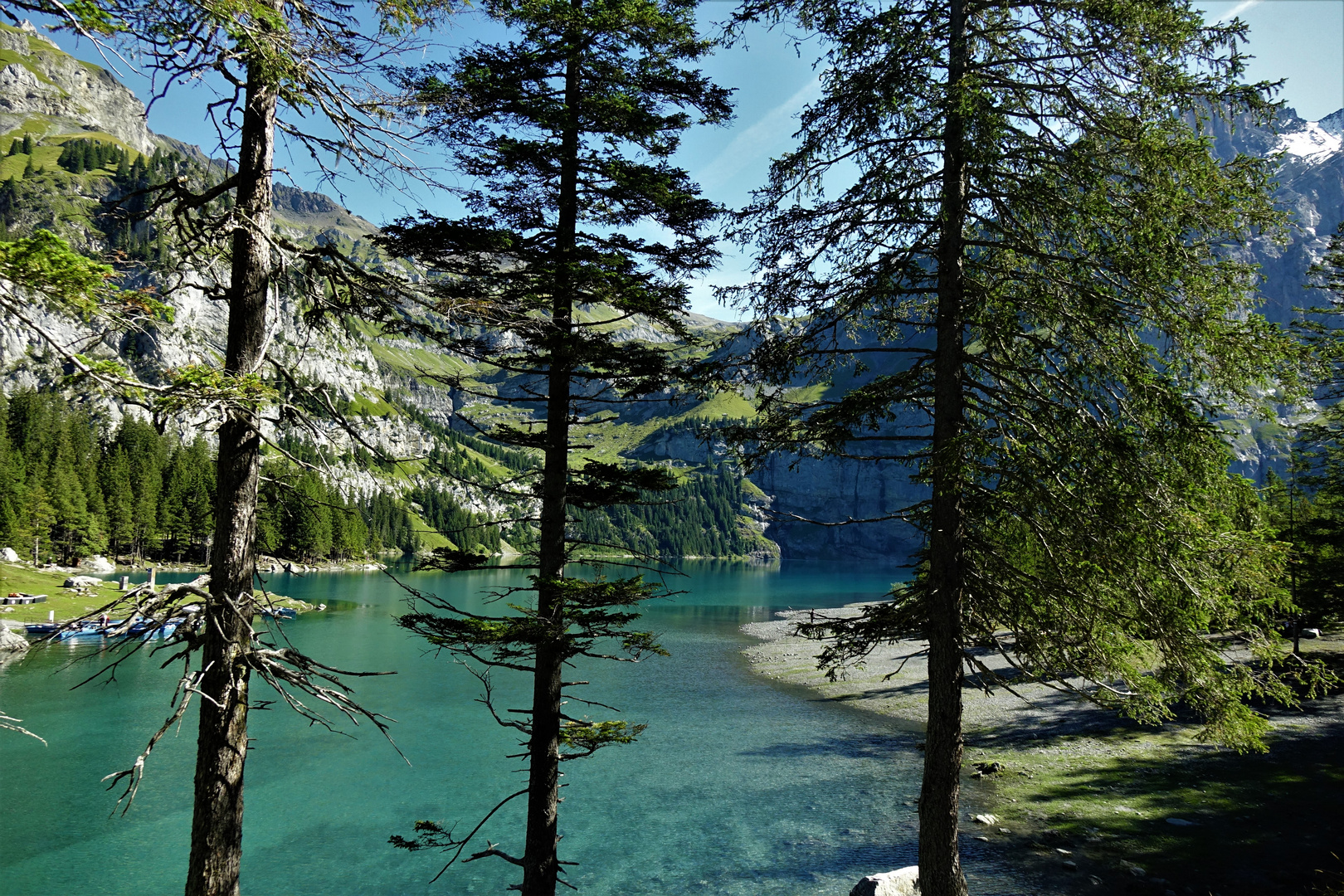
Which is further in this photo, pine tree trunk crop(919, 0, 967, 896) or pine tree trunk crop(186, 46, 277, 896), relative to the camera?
pine tree trunk crop(919, 0, 967, 896)

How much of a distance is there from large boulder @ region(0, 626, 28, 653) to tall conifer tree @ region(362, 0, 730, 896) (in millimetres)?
42060

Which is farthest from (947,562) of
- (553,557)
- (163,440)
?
(163,440)

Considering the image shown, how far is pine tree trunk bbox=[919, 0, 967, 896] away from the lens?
8.49 m

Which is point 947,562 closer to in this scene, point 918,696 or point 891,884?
point 891,884

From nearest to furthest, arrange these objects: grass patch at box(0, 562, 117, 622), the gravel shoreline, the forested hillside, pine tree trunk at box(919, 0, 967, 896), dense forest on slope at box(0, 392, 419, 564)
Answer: the forested hillside
pine tree trunk at box(919, 0, 967, 896)
the gravel shoreline
grass patch at box(0, 562, 117, 622)
dense forest on slope at box(0, 392, 419, 564)

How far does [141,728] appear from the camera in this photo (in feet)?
91.3

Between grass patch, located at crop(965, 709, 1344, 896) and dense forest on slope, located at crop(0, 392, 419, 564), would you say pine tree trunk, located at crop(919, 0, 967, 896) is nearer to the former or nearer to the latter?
grass patch, located at crop(965, 709, 1344, 896)

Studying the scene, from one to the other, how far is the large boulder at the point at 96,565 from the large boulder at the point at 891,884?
274 ft

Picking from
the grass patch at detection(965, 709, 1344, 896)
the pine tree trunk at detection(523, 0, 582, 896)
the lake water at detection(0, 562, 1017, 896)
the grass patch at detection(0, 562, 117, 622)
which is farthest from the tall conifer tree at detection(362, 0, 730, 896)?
the grass patch at detection(0, 562, 117, 622)

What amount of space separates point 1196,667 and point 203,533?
94.8 metres

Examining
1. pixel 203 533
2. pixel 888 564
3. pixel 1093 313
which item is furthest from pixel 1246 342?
pixel 888 564

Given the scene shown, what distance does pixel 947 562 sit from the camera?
875 cm

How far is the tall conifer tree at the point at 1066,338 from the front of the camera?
741cm

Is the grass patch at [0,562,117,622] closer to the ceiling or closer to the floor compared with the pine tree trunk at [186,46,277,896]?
closer to the floor
